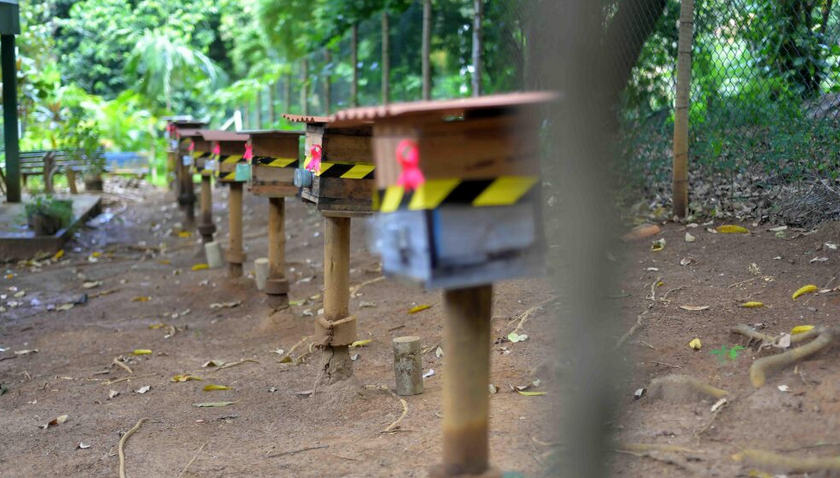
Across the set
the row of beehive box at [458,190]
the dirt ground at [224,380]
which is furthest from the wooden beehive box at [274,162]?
the row of beehive box at [458,190]

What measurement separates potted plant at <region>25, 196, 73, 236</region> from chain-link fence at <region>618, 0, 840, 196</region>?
24.4ft

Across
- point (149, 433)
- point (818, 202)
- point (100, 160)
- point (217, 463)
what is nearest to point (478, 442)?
point (217, 463)

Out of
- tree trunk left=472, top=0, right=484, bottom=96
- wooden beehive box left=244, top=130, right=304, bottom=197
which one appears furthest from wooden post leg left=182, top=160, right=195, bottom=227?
wooden beehive box left=244, top=130, right=304, bottom=197

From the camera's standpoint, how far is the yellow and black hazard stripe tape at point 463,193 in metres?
2.34

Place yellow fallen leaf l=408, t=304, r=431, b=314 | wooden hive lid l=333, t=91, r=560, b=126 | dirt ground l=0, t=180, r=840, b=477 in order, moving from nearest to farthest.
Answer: wooden hive lid l=333, t=91, r=560, b=126, dirt ground l=0, t=180, r=840, b=477, yellow fallen leaf l=408, t=304, r=431, b=314

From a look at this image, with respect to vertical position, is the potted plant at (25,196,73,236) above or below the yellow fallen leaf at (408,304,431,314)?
above

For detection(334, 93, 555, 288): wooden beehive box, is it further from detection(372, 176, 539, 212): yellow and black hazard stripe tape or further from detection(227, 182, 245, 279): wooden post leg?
detection(227, 182, 245, 279): wooden post leg

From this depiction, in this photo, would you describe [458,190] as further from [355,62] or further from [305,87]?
[305,87]

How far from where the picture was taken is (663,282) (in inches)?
211

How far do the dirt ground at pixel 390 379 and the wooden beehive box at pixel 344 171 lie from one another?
1.07m

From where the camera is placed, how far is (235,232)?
8375 millimetres

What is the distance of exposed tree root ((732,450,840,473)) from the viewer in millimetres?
2951

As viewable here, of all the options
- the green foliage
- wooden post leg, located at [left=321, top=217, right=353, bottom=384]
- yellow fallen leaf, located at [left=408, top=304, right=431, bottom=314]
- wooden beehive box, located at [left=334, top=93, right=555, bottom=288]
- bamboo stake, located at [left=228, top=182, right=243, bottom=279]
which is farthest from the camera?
the green foliage

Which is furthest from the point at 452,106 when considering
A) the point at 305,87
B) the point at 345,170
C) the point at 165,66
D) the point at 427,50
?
the point at 165,66
